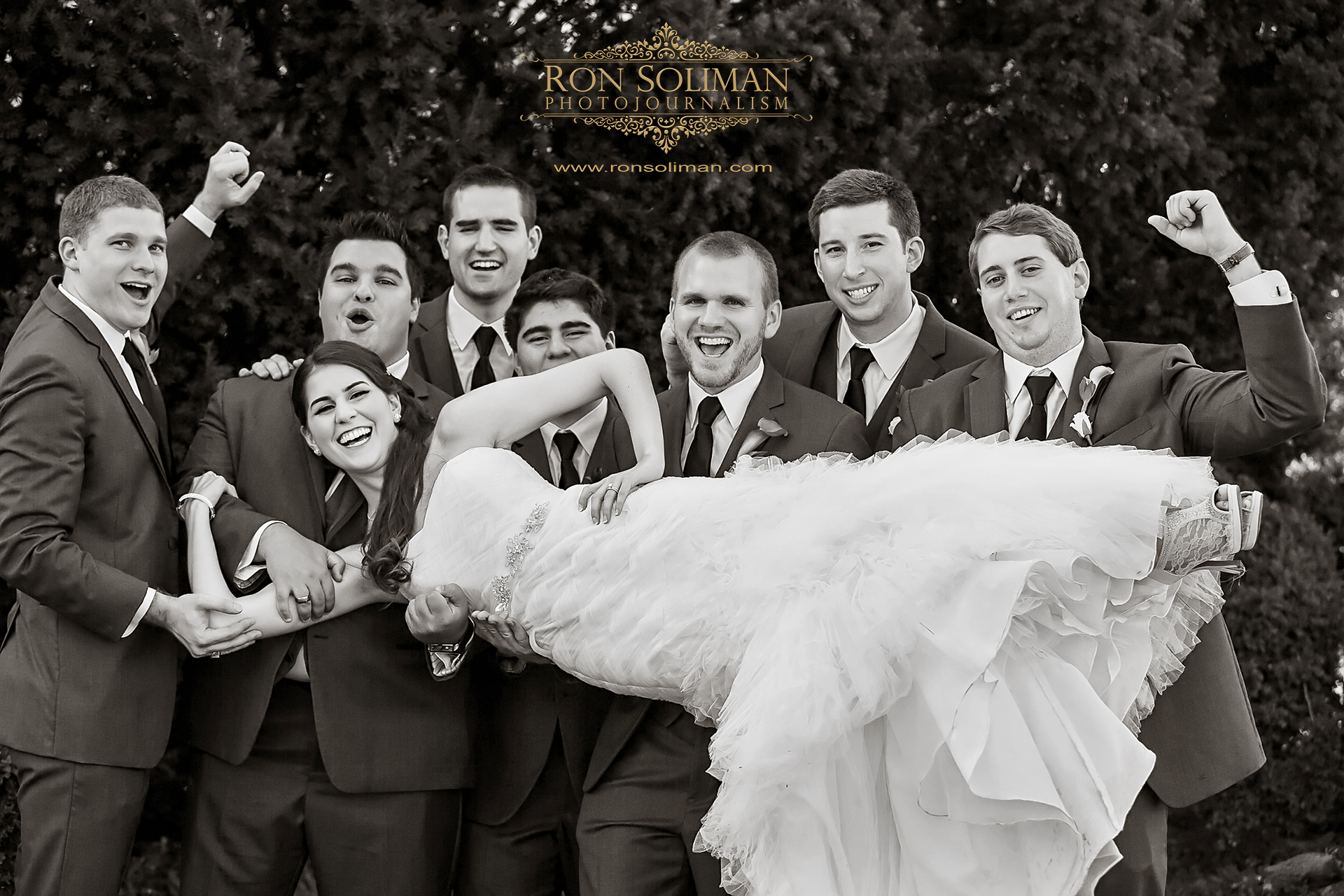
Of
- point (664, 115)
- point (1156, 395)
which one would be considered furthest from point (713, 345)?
point (664, 115)

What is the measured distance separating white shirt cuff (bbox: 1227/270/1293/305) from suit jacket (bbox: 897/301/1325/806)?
18mm

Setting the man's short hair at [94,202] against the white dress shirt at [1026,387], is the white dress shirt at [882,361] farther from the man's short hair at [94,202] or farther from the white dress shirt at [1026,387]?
the man's short hair at [94,202]

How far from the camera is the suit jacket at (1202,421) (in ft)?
11.9

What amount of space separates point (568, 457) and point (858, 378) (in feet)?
3.48

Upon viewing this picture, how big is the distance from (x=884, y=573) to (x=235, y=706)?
2118mm

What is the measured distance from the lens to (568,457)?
4793 mm

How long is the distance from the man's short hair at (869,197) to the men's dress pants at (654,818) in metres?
1.99

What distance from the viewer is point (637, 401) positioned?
4102 mm

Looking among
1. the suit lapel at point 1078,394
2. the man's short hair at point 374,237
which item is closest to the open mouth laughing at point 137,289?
the man's short hair at point 374,237

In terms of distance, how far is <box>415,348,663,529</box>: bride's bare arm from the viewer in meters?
4.11

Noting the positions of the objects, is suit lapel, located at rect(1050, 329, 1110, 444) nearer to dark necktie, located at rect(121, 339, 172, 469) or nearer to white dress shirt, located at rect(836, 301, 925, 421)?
white dress shirt, located at rect(836, 301, 925, 421)

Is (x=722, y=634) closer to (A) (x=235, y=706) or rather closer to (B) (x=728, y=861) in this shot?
(B) (x=728, y=861)

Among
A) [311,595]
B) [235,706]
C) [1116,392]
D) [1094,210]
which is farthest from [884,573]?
[1094,210]

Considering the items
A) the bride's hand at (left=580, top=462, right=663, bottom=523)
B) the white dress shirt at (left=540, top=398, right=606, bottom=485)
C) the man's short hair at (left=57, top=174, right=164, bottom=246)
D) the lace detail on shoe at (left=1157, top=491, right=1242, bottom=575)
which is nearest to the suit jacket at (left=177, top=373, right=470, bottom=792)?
the white dress shirt at (left=540, top=398, right=606, bottom=485)
